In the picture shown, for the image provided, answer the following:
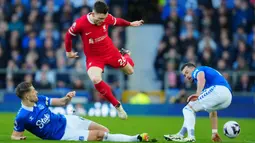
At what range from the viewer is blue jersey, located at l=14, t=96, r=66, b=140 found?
14039 millimetres

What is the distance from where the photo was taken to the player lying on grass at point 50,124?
14.1 meters

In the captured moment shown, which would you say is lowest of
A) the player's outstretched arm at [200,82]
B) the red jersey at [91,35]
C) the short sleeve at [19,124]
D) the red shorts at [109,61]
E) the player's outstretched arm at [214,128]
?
the player's outstretched arm at [214,128]

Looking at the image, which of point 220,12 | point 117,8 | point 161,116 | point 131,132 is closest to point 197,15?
point 220,12

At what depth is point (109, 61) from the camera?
655 inches

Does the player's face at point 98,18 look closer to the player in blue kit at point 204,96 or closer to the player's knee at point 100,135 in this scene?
the player in blue kit at point 204,96

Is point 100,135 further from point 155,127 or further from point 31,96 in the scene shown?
point 155,127

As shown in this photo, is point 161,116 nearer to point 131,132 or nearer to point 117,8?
point 117,8

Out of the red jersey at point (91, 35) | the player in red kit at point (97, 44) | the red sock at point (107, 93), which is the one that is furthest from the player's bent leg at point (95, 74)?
the red jersey at point (91, 35)

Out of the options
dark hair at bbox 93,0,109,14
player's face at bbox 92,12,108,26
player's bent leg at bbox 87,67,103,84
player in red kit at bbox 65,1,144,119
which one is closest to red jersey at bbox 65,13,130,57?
player in red kit at bbox 65,1,144,119

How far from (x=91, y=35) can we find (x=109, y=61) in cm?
73

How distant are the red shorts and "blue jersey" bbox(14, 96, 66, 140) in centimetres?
221

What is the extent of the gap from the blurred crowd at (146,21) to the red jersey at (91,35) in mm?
9434

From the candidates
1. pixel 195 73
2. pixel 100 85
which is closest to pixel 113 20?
pixel 100 85

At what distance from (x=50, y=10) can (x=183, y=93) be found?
638 cm
